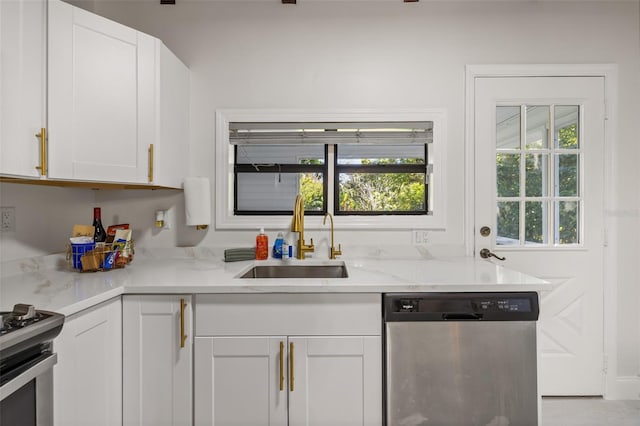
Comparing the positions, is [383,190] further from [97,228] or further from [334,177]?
[97,228]

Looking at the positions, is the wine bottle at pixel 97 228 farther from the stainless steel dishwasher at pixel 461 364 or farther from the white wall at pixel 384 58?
the stainless steel dishwasher at pixel 461 364

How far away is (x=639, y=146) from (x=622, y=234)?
0.57 meters

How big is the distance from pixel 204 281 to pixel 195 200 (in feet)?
2.26

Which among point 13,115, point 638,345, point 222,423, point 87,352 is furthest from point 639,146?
point 13,115

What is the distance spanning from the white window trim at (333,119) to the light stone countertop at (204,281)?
309 mm

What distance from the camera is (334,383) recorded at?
1.56m

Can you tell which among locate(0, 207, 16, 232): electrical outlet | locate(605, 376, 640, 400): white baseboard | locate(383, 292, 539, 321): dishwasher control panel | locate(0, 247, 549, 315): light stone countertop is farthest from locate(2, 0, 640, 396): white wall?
locate(383, 292, 539, 321): dishwasher control panel

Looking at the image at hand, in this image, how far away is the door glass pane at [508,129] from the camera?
2279mm

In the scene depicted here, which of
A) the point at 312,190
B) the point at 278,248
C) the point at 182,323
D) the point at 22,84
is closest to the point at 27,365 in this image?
the point at 182,323

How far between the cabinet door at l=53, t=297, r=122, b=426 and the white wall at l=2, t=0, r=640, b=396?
0.90 meters

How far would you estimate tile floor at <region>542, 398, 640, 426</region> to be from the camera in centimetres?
200

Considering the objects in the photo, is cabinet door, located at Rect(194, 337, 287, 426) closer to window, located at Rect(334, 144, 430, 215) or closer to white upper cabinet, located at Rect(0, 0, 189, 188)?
white upper cabinet, located at Rect(0, 0, 189, 188)

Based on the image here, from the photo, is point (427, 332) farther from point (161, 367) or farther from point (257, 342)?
point (161, 367)

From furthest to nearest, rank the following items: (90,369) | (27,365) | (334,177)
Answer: (334,177) → (90,369) → (27,365)
